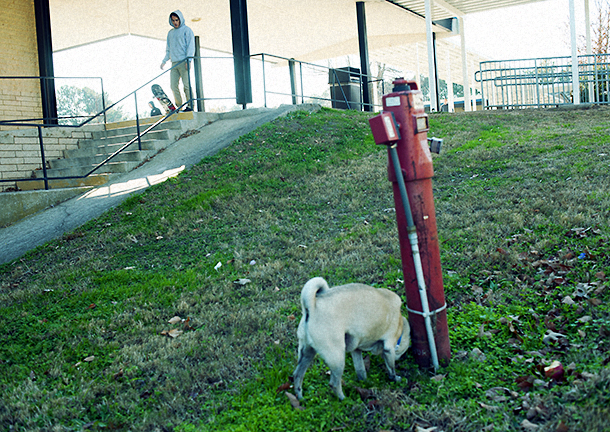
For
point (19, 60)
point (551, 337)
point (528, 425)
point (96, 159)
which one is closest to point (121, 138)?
point (96, 159)

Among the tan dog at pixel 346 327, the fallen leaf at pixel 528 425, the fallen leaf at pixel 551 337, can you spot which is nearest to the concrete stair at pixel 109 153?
the tan dog at pixel 346 327

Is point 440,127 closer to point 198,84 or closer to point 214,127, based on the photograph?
point 214,127

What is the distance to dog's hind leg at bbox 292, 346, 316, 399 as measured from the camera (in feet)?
9.28

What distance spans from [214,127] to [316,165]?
153 inches

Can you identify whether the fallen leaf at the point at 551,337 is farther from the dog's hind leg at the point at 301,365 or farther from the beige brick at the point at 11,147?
the beige brick at the point at 11,147

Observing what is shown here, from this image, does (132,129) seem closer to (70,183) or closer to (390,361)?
(70,183)

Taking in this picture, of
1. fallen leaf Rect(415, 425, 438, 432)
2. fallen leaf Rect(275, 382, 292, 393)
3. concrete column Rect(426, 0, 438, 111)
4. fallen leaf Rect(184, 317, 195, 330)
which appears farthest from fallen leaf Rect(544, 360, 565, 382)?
concrete column Rect(426, 0, 438, 111)

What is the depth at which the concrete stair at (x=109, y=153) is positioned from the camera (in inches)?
410

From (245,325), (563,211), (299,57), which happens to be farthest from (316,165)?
(299,57)

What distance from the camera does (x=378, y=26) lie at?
2052cm

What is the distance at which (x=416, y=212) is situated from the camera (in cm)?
307

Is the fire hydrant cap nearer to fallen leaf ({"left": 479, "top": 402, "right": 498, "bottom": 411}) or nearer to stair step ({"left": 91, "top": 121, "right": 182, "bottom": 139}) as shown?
fallen leaf ({"left": 479, "top": 402, "right": 498, "bottom": 411})

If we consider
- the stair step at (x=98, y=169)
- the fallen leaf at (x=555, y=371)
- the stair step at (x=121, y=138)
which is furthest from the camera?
the stair step at (x=121, y=138)

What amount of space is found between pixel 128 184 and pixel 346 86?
9.54 m
